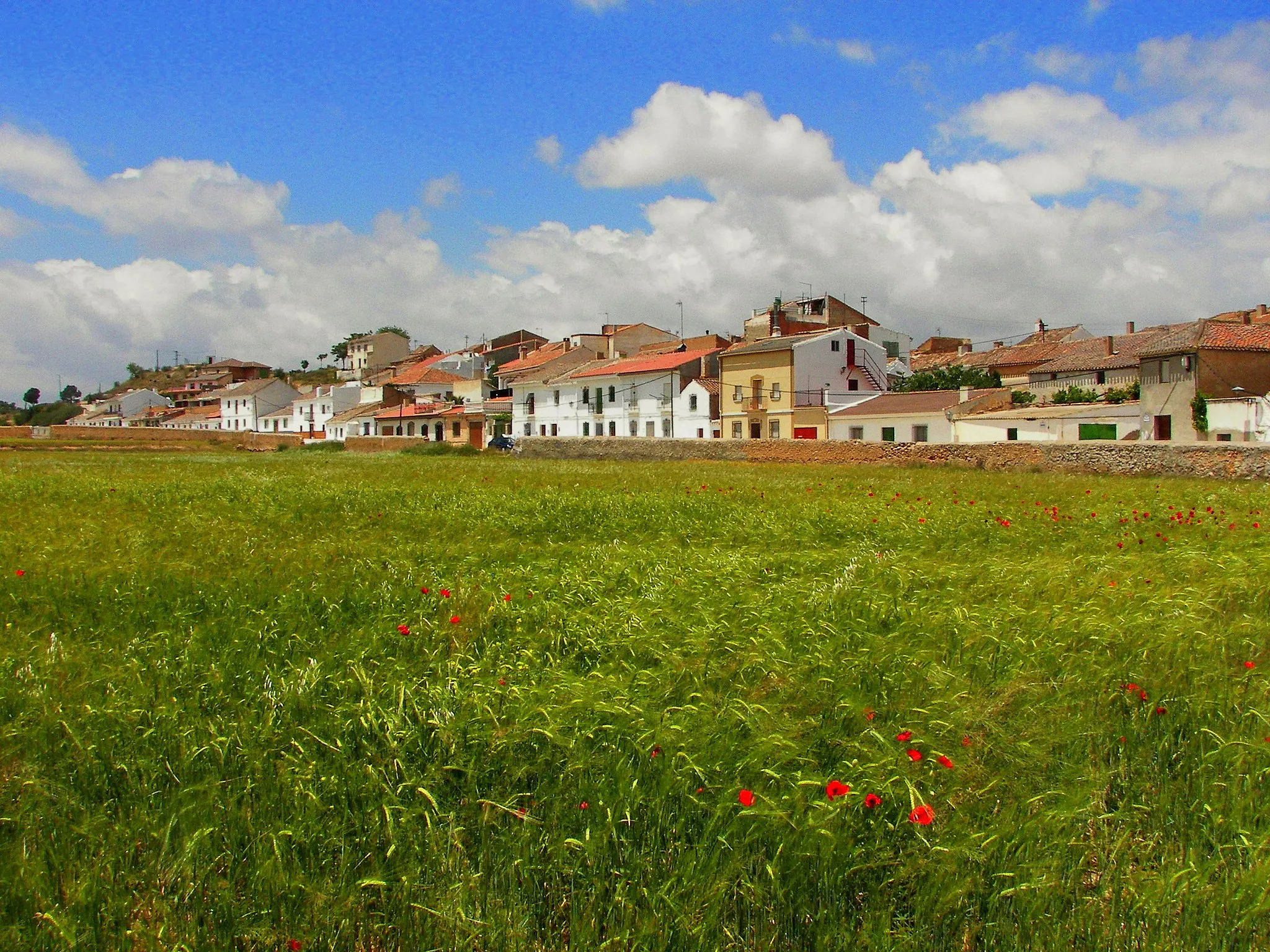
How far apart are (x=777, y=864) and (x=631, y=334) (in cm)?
7408

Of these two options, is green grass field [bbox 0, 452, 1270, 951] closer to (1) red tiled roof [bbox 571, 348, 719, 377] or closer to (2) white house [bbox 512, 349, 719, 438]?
(2) white house [bbox 512, 349, 719, 438]

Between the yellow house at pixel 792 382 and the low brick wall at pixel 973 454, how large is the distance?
14.7 meters

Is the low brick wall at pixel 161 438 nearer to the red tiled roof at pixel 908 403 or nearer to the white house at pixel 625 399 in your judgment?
the white house at pixel 625 399

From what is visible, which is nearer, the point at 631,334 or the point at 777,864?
the point at 777,864

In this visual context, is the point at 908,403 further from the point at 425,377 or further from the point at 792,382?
the point at 425,377

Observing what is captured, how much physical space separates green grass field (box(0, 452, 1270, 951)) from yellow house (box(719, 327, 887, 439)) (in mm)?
45073

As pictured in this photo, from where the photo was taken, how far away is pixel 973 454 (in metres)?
29.7

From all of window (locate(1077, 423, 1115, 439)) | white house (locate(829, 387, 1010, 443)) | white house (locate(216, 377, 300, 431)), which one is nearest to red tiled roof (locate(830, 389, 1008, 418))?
white house (locate(829, 387, 1010, 443))

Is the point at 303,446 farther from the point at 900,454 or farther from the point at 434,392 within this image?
the point at 900,454

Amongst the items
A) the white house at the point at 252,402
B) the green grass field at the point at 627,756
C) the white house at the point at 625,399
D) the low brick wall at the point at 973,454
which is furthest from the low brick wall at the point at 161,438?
the green grass field at the point at 627,756

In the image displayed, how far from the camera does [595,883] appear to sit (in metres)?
3.59

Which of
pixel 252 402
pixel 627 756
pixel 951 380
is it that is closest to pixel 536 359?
pixel 951 380

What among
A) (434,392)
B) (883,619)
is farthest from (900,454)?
(434,392)

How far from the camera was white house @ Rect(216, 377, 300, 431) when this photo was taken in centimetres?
10025
